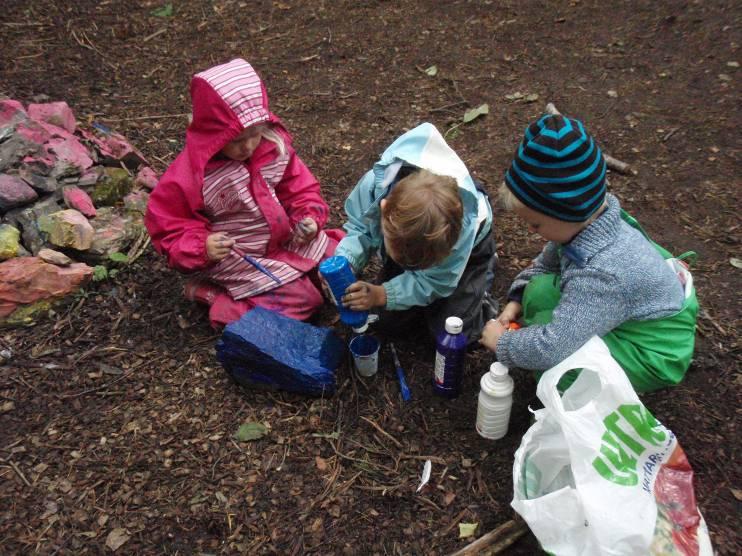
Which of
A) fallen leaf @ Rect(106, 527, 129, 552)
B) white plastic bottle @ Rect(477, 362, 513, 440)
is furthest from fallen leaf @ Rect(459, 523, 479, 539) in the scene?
fallen leaf @ Rect(106, 527, 129, 552)

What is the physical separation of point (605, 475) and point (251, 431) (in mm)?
1379

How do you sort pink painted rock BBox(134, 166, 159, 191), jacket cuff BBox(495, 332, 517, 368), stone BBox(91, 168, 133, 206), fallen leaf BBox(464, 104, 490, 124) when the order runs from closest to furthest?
1. jacket cuff BBox(495, 332, 517, 368)
2. stone BBox(91, 168, 133, 206)
3. pink painted rock BBox(134, 166, 159, 191)
4. fallen leaf BBox(464, 104, 490, 124)

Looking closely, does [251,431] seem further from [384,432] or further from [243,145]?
[243,145]

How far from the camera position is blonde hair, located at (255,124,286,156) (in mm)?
2693

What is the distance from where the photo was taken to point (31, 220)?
3.15 metres

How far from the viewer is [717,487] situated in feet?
7.28

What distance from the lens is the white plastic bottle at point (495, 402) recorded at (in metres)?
2.21

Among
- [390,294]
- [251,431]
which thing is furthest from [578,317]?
[251,431]

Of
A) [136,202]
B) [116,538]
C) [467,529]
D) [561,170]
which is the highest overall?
[561,170]

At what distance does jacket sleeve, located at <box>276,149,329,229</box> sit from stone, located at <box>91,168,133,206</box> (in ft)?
3.95

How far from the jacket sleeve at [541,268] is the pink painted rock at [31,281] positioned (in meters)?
2.14

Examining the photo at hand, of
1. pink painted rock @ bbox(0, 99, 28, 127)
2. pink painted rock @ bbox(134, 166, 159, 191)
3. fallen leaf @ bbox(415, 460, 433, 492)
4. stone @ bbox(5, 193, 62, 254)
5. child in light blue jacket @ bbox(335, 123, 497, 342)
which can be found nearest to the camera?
child in light blue jacket @ bbox(335, 123, 497, 342)

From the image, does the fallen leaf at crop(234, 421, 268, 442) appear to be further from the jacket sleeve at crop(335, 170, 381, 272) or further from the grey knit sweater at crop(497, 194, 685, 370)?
the grey knit sweater at crop(497, 194, 685, 370)

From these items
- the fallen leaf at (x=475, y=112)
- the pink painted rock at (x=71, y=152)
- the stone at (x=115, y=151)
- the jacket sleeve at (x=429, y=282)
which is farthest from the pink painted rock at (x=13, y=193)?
the fallen leaf at (x=475, y=112)
